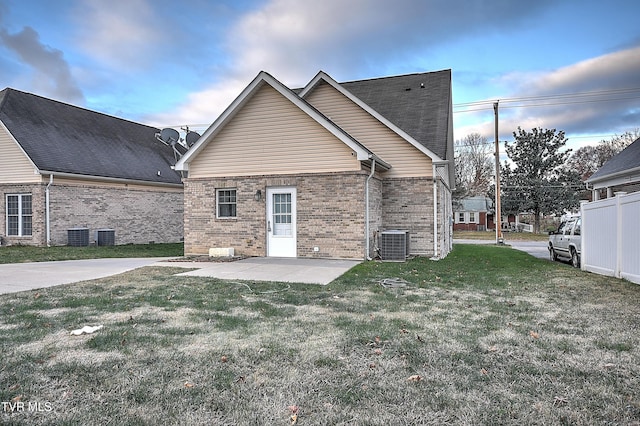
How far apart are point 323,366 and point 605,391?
98.9 inches

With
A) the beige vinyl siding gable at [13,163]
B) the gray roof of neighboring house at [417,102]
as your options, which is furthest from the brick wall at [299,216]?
the beige vinyl siding gable at [13,163]

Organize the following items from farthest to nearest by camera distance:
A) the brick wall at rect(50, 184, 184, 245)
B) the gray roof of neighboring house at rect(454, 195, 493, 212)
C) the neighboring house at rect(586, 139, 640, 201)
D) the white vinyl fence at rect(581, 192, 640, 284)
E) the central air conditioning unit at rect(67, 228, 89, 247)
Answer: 1. the gray roof of neighboring house at rect(454, 195, 493, 212)
2. the brick wall at rect(50, 184, 184, 245)
3. the central air conditioning unit at rect(67, 228, 89, 247)
4. the neighboring house at rect(586, 139, 640, 201)
5. the white vinyl fence at rect(581, 192, 640, 284)

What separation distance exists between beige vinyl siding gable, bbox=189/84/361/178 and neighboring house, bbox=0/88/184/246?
8849 millimetres

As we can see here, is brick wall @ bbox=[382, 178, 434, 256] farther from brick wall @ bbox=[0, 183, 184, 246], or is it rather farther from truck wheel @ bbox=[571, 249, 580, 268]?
brick wall @ bbox=[0, 183, 184, 246]

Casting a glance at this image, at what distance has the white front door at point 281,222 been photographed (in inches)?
537

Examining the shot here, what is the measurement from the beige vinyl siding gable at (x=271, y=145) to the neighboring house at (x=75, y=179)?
29.0 feet

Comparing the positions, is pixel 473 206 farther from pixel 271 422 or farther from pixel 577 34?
pixel 271 422

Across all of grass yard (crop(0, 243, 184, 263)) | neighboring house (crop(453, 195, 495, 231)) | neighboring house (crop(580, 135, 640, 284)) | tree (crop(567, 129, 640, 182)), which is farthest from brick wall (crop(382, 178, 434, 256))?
neighboring house (crop(453, 195, 495, 231))

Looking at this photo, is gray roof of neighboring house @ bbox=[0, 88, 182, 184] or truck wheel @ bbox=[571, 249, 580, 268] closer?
truck wheel @ bbox=[571, 249, 580, 268]

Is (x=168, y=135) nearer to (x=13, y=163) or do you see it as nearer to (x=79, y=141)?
(x=79, y=141)

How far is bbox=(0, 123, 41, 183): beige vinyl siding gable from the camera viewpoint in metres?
18.3

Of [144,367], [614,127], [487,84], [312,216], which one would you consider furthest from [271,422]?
[614,127]

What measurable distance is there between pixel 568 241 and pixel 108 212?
2067 centimetres

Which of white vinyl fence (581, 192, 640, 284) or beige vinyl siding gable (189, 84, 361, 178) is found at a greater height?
beige vinyl siding gable (189, 84, 361, 178)
